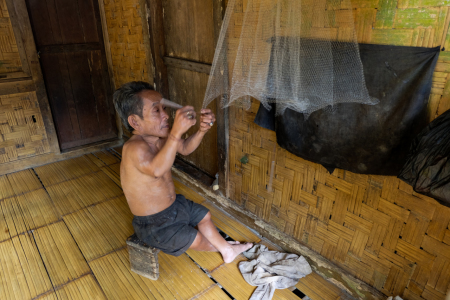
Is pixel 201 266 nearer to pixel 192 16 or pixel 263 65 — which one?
pixel 263 65

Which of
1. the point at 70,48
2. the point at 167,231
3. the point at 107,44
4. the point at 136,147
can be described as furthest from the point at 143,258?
the point at 107,44

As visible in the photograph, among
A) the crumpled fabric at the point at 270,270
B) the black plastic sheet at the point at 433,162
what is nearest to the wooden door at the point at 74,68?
the crumpled fabric at the point at 270,270

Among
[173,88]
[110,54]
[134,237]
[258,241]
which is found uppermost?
[110,54]

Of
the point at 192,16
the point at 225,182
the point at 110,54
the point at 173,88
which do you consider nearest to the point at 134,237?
the point at 225,182

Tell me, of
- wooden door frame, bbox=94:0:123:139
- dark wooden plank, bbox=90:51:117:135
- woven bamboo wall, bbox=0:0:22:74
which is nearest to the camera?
woven bamboo wall, bbox=0:0:22:74

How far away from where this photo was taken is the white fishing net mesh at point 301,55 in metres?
1.39

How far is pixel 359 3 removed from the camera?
4.85ft

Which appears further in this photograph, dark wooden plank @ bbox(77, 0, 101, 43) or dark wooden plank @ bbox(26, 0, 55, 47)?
dark wooden plank @ bbox(77, 0, 101, 43)

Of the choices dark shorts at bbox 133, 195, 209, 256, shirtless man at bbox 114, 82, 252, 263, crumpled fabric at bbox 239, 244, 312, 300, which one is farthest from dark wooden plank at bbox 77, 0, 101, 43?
crumpled fabric at bbox 239, 244, 312, 300

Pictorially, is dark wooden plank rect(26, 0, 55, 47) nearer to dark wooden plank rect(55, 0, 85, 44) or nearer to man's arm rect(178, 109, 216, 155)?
dark wooden plank rect(55, 0, 85, 44)

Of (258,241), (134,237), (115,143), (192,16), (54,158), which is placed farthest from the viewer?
(115,143)

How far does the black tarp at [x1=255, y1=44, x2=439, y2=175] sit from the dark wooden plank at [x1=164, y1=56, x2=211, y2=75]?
1191 mm

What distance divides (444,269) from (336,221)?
61cm

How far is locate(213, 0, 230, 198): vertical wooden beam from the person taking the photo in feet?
7.54
